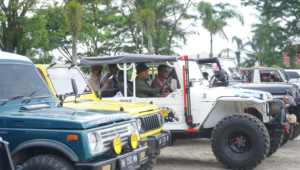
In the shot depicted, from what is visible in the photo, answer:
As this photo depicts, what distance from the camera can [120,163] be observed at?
14.0 ft

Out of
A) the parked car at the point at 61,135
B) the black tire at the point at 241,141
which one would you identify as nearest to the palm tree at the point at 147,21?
the black tire at the point at 241,141

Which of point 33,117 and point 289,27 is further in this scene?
point 289,27

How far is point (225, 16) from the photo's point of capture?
33000mm

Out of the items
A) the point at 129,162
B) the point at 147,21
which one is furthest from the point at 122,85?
the point at 147,21

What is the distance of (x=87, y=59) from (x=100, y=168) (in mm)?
4054

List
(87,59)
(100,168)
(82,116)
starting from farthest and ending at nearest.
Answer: (87,59) < (82,116) < (100,168)

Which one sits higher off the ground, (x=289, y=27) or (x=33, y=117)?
(x=289, y=27)

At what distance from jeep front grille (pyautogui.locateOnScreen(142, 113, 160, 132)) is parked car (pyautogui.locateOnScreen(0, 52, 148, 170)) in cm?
95

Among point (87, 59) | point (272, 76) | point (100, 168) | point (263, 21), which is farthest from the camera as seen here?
point (263, 21)

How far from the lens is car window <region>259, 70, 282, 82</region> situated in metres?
14.7

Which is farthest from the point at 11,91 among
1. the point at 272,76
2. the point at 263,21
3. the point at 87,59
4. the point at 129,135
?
the point at 263,21

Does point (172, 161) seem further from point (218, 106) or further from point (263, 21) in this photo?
point (263, 21)

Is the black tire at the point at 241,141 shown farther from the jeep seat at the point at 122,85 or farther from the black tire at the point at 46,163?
the black tire at the point at 46,163

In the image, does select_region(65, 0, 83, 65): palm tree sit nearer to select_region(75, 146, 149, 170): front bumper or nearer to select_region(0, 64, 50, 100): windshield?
select_region(0, 64, 50, 100): windshield
